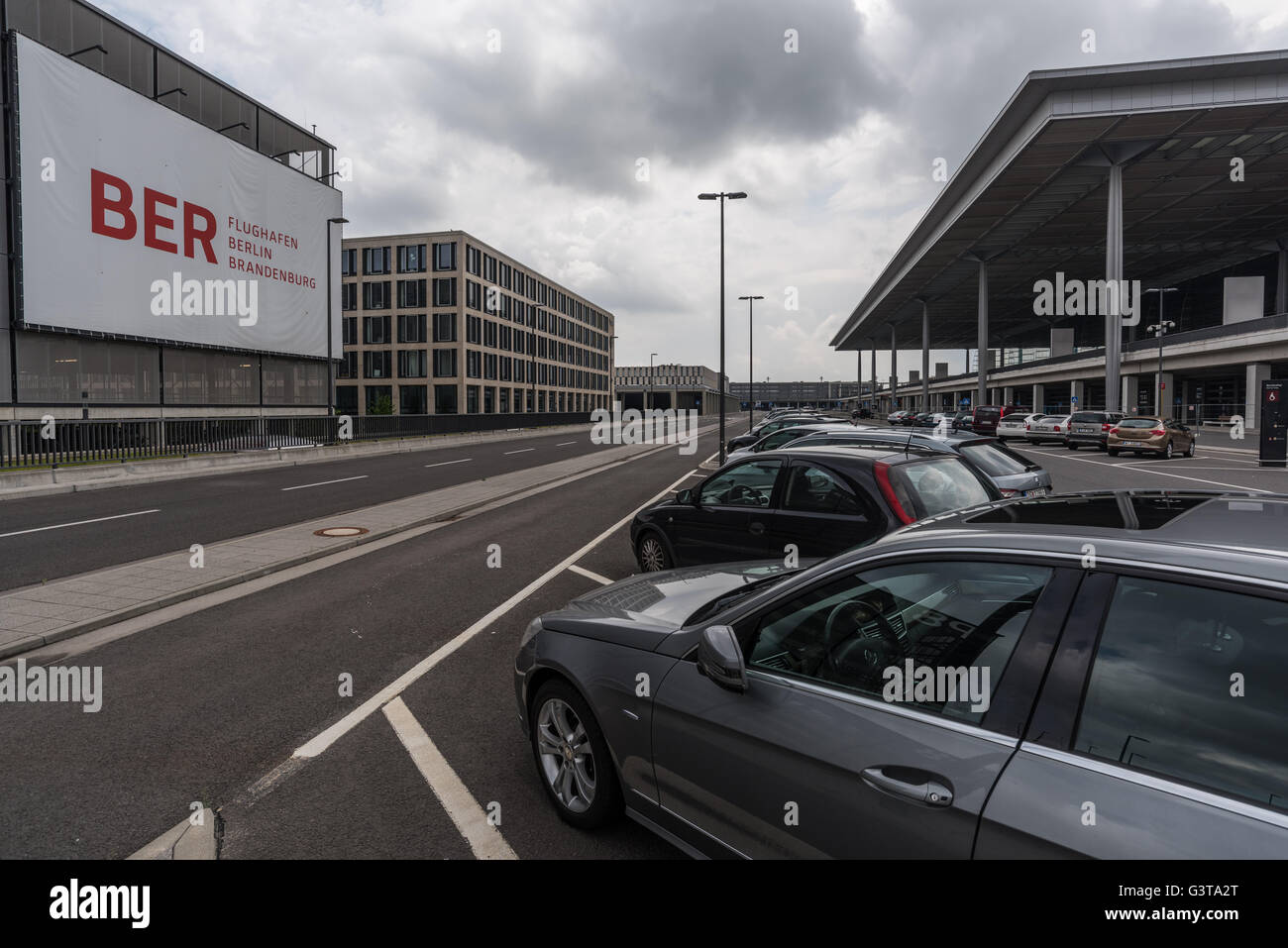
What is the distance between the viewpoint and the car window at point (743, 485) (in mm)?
6984

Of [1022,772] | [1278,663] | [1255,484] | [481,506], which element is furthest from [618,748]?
[1255,484]

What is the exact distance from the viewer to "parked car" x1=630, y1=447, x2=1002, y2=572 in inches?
236

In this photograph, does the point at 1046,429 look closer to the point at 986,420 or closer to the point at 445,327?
A: the point at 986,420

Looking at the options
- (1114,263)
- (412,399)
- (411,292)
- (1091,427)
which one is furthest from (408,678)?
(411,292)

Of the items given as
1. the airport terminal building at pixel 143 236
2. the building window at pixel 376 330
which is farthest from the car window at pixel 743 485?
the building window at pixel 376 330

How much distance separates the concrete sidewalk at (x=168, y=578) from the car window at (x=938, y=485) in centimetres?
727

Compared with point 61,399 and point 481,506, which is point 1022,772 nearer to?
point 481,506

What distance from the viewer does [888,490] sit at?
5953mm

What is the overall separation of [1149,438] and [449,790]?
2994cm

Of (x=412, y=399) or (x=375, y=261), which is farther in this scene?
(x=375, y=261)

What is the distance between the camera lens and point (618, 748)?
3.15 metres

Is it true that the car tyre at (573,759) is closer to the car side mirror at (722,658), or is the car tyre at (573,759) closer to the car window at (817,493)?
the car side mirror at (722,658)

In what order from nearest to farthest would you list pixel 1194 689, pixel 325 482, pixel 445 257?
1. pixel 1194 689
2. pixel 325 482
3. pixel 445 257
